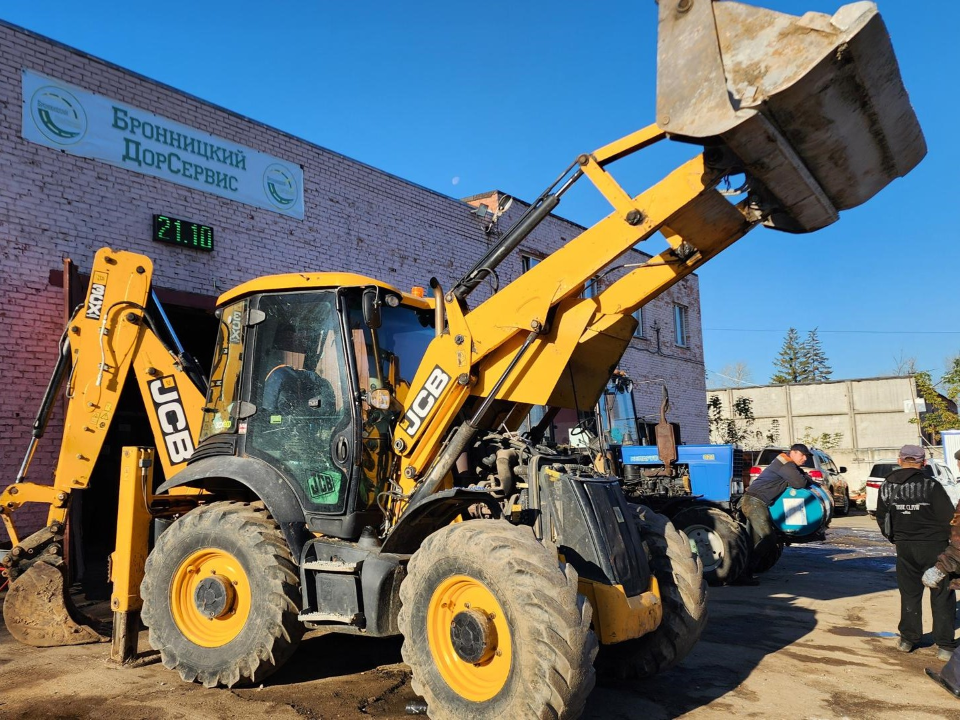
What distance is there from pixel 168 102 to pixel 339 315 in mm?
6541

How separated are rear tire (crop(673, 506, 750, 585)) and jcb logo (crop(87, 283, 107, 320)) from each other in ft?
23.7

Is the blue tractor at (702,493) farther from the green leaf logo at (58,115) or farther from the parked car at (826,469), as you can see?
the parked car at (826,469)

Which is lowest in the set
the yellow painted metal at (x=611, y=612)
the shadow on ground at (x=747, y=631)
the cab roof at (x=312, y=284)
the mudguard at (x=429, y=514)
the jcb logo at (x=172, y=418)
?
the shadow on ground at (x=747, y=631)

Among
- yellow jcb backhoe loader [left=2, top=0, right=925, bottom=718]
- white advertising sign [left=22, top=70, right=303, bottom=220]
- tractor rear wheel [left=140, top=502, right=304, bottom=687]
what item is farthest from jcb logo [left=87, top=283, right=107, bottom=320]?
white advertising sign [left=22, top=70, right=303, bottom=220]

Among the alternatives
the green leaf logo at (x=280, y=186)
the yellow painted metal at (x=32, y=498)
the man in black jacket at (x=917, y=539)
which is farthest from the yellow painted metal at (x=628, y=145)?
the green leaf logo at (x=280, y=186)

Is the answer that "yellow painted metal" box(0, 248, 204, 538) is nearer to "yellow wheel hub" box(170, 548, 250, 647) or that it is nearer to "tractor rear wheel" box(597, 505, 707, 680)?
"yellow wheel hub" box(170, 548, 250, 647)

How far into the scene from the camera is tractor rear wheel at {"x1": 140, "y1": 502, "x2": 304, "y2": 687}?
5.25 m

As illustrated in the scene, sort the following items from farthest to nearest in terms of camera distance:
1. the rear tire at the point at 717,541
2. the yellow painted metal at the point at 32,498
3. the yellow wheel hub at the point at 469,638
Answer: the rear tire at the point at 717,541 < the yellow painted metal at the point at 32,498 < the yellow wheel hub at the point at 469,638

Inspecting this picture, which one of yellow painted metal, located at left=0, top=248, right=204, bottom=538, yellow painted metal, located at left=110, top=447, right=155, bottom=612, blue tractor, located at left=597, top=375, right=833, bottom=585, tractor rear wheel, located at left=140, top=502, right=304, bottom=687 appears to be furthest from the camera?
blue tractor, located at left=597, top=375, right=833, bottom=585

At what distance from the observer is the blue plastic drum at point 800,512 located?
10.8m

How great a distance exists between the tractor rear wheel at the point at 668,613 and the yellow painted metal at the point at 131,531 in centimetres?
352

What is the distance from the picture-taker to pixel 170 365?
6.97 meters

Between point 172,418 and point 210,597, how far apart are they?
6.26 ft

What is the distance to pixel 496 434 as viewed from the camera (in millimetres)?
5531
